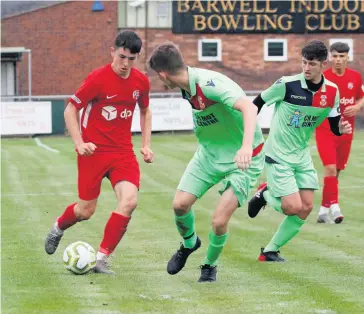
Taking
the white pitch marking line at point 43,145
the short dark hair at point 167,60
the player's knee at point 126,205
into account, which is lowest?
the white pitch marking line at point 43,145

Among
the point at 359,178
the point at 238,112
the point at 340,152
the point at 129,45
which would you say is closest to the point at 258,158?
the point at 238,112

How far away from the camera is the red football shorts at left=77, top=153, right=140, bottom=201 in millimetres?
9680

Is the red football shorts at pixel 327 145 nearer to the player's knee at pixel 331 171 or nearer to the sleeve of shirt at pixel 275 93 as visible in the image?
the player's knee at pixel 331 171

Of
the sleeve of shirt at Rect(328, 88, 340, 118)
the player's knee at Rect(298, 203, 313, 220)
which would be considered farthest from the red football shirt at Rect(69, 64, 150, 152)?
the sleeve of shirt at Rect(328, 88, 340, 118)

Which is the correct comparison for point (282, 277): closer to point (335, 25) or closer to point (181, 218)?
point (181, 218)

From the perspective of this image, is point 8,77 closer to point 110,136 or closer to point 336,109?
point 336,109

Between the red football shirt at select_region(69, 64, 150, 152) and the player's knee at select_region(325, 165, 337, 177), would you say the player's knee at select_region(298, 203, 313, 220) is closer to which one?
the red football shirt at select_region(69, 64, 150, 152)

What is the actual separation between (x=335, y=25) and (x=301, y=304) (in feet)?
115

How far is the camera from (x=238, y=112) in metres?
8.78

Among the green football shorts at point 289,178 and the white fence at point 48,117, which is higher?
the green football shorts at point 289,178

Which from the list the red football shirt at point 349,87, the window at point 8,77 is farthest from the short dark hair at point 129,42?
the window at point 8,77

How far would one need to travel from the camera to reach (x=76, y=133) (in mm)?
9500

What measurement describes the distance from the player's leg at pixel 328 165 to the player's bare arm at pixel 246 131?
5.38 m

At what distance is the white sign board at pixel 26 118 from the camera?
114 feet
